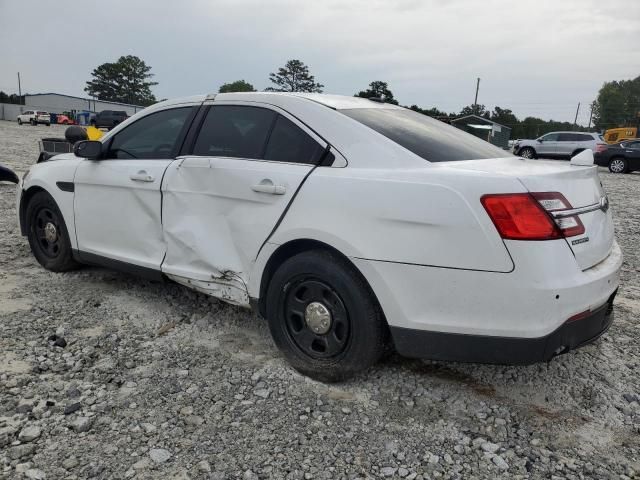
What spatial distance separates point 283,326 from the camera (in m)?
2.94

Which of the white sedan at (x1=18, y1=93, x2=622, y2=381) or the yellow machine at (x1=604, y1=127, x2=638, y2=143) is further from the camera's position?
the yellow machine at (x1=604, y1=127, x2=638, y2=143)

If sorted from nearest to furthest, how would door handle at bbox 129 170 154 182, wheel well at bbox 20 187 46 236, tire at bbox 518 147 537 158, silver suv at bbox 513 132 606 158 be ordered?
door handle at bbox 129 170 154 182, wheel well at bbox 20 187 46 236, silver suv at bbox 513 132 606 158, tire at bbox 518 147 537 158

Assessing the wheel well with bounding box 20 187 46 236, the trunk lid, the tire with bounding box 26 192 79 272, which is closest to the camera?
the trunk lid

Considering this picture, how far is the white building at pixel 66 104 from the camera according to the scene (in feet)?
224

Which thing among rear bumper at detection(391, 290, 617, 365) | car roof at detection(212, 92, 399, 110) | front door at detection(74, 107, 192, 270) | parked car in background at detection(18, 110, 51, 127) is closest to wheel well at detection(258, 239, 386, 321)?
rear bumper at detection(391, 290, 617, 365)

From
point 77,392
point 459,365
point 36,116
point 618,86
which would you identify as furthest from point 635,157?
point 618,86

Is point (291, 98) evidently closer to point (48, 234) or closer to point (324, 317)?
point (324, 317)

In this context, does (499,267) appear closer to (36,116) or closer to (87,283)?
(87,283)

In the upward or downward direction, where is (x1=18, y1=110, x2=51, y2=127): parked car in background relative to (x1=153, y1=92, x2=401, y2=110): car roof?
downward

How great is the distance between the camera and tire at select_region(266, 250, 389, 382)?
2586 mm

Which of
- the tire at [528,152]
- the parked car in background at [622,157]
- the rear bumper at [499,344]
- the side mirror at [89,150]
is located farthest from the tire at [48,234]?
the tire at [528,152]

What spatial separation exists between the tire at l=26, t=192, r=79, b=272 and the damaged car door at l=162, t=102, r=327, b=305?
136cm

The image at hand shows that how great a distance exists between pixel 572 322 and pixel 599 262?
16.5 inches

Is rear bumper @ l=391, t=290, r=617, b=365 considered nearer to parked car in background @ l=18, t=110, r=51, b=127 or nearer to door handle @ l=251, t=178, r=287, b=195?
door handle @ l=251, t=178, r=287, b=195
